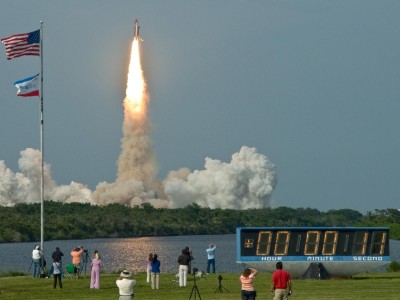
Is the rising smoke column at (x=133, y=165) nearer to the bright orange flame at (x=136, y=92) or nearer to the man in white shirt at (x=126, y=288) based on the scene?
the bright orange flame at (x=136, y=92)

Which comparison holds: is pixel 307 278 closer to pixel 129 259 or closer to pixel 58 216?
pixel 129 259

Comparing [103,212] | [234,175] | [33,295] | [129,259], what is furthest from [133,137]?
[33,295]

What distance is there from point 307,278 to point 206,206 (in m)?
105

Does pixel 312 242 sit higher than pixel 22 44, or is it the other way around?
pixel 22 44

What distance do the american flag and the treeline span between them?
7602 centimetres

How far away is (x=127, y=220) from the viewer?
142625 mm

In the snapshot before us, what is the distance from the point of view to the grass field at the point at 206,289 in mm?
41906

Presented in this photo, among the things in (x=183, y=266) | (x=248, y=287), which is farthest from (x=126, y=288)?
(x=183, y=266)

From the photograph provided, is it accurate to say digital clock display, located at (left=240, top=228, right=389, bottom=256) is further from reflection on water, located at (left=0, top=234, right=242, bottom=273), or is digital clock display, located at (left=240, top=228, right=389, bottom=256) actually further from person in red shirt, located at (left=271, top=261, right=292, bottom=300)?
person in red shirt, located at (left=271, top=261, right=292, bottom=300)

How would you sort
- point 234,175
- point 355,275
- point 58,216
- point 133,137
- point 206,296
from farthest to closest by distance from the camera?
point 234,175, point 58,216, point 133,137, point 355,275, point 206,296

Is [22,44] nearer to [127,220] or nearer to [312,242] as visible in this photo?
[312,242]

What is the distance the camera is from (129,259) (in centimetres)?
9081

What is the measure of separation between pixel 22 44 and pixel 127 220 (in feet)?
285

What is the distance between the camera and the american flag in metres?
55.8
